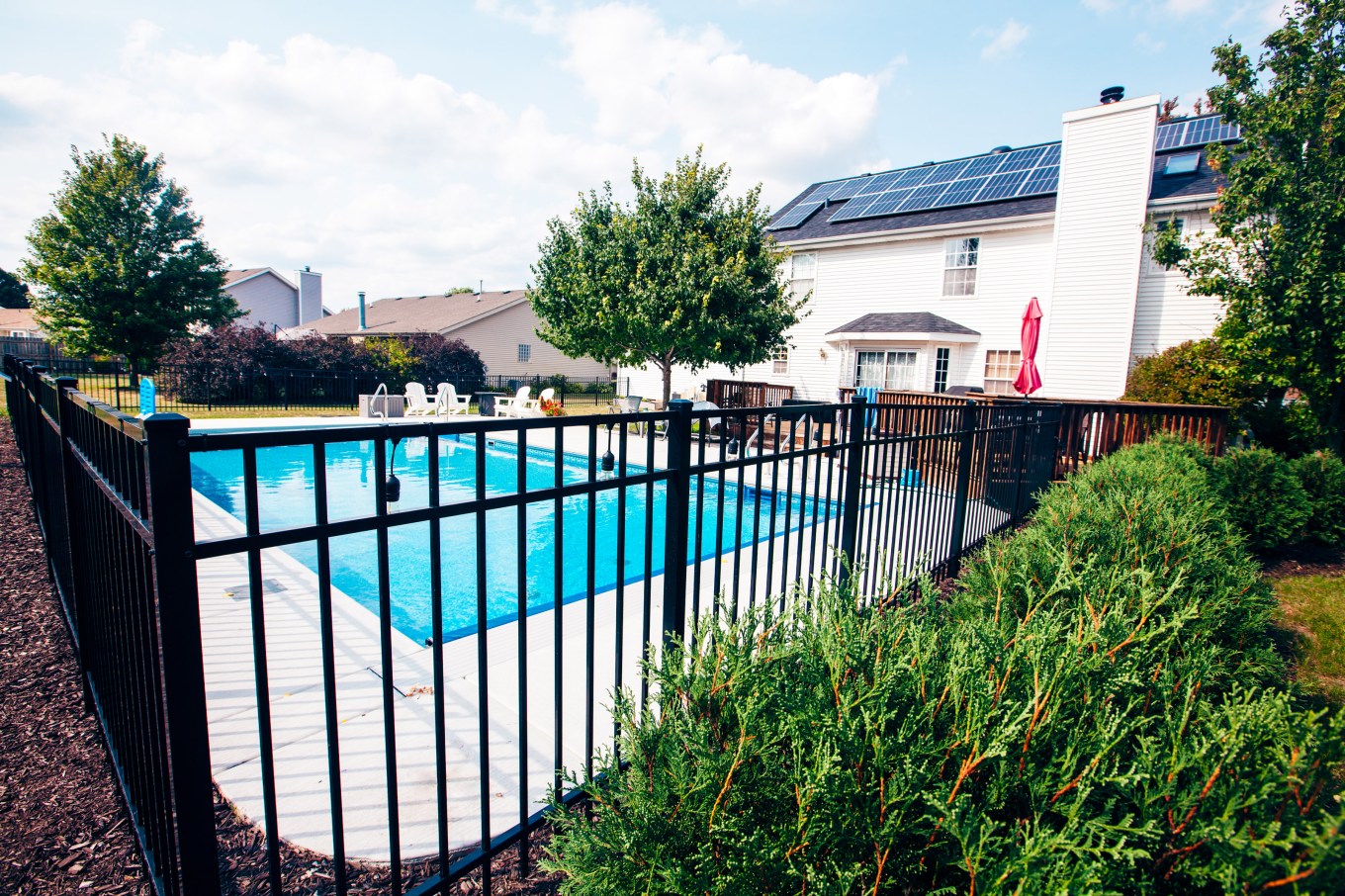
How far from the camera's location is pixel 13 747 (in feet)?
9.07

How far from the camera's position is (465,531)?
373 inches

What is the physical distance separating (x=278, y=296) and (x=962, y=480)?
53757mm

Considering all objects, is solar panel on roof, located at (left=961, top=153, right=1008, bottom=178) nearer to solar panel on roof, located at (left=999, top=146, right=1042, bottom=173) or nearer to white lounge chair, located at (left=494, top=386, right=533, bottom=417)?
solar panel on roof, located at (left=999, top=146, right=1042, bottom=173)

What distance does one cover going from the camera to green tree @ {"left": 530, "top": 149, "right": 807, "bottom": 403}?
14.5m

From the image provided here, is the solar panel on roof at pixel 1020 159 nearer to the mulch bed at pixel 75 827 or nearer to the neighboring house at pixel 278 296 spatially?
the mulch bed at pixel 75 827

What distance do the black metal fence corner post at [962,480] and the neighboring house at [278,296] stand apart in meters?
51.1

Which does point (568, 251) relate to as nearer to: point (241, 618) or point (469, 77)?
point (469, 77)

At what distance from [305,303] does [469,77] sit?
4692 centimetres

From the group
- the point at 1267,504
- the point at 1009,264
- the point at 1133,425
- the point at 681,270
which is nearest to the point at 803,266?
the point at 1009,264

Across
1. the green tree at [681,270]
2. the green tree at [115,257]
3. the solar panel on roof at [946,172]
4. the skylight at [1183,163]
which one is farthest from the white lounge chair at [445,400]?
the skylight at [1183,163]

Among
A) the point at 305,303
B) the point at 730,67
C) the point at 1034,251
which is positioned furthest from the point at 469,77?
the point at 305,303

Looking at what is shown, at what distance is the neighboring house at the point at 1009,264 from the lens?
1484 cm

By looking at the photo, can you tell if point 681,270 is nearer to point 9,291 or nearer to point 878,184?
point 878,184

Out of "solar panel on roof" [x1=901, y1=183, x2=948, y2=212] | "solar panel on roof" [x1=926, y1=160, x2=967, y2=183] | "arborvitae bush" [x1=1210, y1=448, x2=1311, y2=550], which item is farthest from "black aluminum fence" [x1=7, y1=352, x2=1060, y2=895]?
"solar panel on roof" [x1=926, y1=160, x2=967, y2=183]
